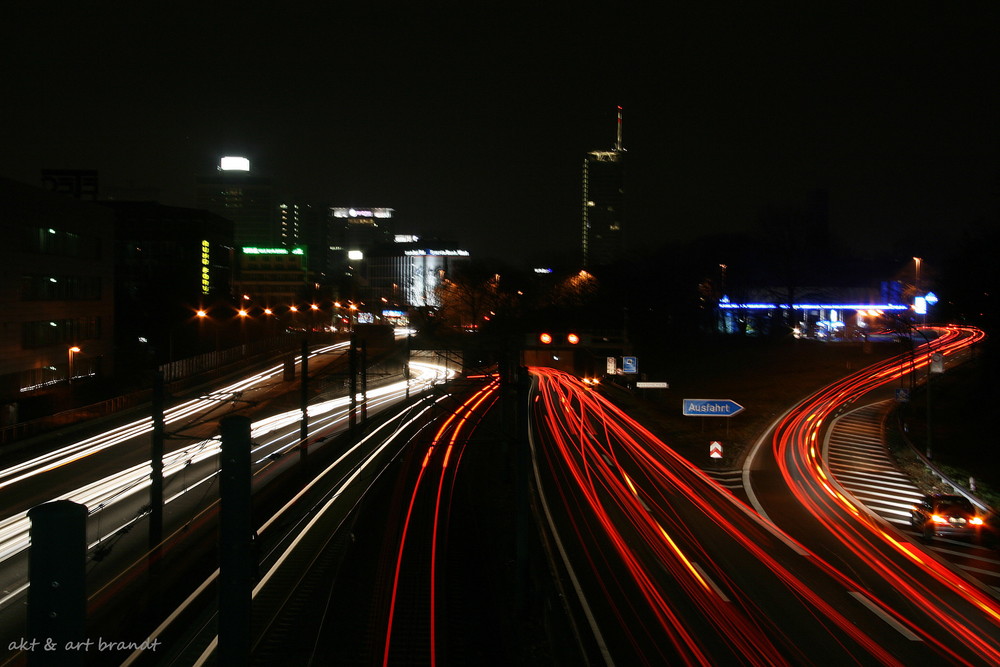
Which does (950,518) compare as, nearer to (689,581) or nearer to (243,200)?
(689,581)

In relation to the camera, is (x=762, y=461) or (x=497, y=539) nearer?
(x=497, y=539)

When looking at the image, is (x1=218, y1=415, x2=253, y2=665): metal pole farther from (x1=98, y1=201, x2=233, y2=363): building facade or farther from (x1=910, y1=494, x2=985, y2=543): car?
(x1=98, y1=201, x2=233, y2=363): building facade

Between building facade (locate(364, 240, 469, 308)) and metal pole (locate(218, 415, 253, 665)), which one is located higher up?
building facade (locate(364, 240, 469, 308))

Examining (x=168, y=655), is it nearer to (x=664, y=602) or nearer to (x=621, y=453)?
(x=664, y=602)

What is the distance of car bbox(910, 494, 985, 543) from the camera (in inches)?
560

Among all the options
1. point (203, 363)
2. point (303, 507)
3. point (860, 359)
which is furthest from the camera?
point (860, 359)

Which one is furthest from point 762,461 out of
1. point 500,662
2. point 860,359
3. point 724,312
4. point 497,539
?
point 724,312

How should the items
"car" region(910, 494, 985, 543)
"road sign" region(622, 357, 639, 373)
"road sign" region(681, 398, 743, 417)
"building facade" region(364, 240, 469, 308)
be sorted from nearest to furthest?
1. "car" region(910, 494, 985, 543)
2. "road sign" region(681, 398, 743, 417)
3. "road sign" region(622, 357, 639, 373)
4. "building facade" region(364, 240, 469, 308)

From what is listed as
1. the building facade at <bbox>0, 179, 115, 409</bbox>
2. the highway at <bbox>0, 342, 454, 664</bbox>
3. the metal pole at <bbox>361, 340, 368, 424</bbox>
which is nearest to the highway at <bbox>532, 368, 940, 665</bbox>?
the highway at <bbox>0, 342, 454, 664</bbox>

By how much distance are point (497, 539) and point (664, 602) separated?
491 cm

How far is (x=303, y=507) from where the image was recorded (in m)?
16.0

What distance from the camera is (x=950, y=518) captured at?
14.2m

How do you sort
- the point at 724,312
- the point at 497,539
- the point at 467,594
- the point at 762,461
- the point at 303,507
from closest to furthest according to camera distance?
the point at 467,594, the point at 497,539, the point at 303,507, the point at 762,461, the point at 724,312

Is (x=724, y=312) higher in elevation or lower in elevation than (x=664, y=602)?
higher
